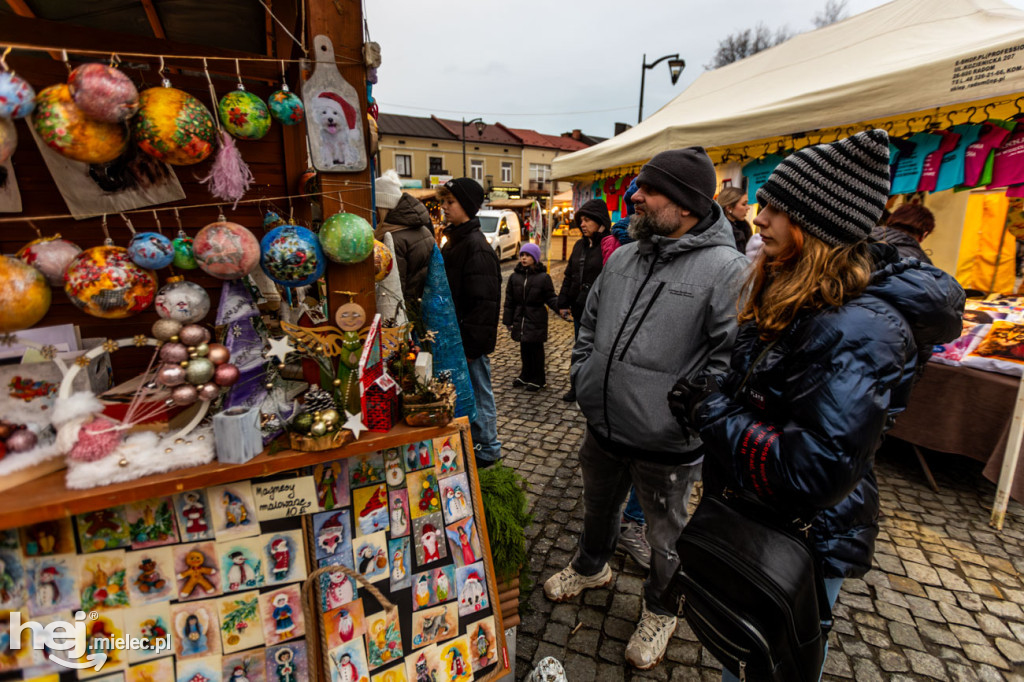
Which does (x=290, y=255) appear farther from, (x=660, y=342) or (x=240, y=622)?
(x=660, y=342)

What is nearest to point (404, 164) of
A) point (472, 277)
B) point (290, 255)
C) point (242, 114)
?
point (472, 277)

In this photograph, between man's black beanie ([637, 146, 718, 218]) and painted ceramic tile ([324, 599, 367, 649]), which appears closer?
painted ceramic tile ([324, 599, 367, 649])

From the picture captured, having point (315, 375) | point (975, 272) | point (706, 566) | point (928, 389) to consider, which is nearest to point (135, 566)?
point (315, 375)

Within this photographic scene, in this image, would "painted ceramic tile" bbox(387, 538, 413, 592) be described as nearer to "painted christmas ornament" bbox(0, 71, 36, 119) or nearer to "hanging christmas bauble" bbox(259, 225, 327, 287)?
"hanging christmas bauble" bbox(259, 225, 327, 287)

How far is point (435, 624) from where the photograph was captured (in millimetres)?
1500

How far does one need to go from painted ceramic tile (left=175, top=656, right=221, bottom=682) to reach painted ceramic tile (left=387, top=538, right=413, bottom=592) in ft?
1.61

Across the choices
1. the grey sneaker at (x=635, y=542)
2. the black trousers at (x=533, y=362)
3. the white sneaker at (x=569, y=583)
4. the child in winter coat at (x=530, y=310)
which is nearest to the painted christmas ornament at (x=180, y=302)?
the white sneaker at (x=569, y=583)

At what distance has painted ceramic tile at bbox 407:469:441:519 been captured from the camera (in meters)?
1.50

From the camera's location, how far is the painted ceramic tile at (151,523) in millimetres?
1194

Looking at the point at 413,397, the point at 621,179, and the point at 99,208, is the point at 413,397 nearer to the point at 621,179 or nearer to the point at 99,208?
the point at 99,208

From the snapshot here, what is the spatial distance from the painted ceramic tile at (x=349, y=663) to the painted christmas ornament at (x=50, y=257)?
4.10 feet

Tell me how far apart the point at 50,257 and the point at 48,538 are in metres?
0.69

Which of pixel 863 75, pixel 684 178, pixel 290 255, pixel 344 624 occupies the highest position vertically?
pixel 863 75

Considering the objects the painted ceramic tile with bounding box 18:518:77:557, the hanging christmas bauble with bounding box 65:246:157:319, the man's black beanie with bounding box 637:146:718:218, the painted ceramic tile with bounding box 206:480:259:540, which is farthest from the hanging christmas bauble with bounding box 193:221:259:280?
the man's black beanie with bounding box 637:146:718:218
